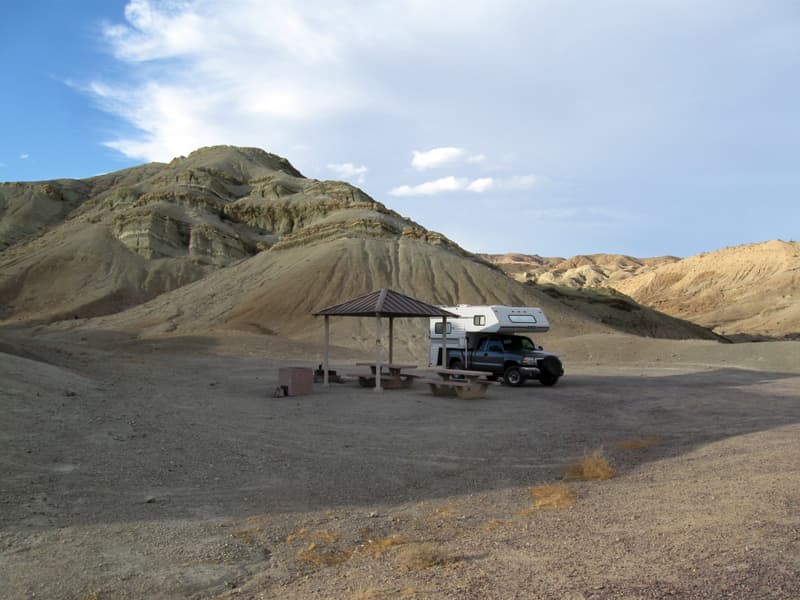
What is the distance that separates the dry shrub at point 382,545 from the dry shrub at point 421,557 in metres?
0.23

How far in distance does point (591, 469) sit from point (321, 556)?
4.61 m

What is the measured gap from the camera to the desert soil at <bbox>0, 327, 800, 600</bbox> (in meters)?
5.10

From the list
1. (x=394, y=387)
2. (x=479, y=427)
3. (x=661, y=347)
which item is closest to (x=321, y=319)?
(x=661, y=347)

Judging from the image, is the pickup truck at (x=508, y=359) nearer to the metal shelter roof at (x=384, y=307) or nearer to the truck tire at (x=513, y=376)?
the truck tire at (x=513, y=376)

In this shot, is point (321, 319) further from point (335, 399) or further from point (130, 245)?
point (130, 245)

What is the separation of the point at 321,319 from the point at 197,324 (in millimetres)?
9668

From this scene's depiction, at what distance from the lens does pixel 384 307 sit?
1948 cm

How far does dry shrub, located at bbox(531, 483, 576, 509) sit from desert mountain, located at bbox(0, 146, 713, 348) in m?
31.4

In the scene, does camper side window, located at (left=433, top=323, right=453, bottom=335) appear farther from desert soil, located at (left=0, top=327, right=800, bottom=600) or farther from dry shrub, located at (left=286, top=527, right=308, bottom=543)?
dry shrub, located at (left=286, top=527, right=308, bottom=543)

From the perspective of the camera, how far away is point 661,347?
34375 millimetres

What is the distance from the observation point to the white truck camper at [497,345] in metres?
21.0

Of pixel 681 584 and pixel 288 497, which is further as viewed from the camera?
pixel 288 497

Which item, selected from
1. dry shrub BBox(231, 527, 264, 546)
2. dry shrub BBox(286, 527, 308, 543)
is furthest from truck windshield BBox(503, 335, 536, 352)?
dry shrub BBox(231, 527, 264, 546)

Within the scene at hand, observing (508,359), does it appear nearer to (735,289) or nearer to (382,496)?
(382,496)
